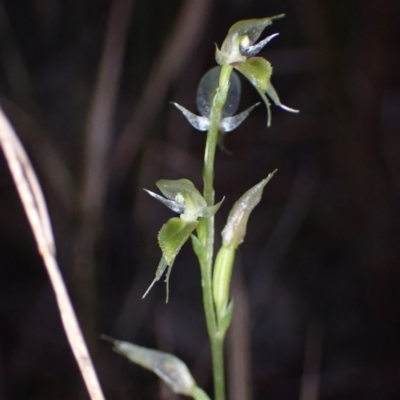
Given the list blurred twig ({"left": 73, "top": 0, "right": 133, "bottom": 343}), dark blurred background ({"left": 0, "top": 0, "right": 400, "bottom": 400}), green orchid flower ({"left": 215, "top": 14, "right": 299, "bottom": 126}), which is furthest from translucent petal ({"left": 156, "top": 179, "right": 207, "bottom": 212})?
dark blurred background ({"left": 0, "top": 0, "right": 400, "bottom": 400})

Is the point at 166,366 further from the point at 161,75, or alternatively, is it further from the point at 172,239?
the point at 161,75

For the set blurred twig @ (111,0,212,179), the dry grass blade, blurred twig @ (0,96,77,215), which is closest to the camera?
the dry grass blade

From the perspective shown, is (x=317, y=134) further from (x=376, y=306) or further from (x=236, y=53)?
(x=236, y=53)

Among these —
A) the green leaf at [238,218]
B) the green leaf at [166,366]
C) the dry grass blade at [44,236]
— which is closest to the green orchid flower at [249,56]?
the green leaf at [238,218]

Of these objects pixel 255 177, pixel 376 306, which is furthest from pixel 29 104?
pixel 376 306

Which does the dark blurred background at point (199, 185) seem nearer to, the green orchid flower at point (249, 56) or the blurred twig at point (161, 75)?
the blurred twig at point (161, 75)

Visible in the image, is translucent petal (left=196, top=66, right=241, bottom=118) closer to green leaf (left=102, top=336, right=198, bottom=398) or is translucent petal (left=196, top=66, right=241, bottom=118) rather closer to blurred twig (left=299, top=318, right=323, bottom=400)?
green leaf (left=102, top=336, right=198, bottom=398)
